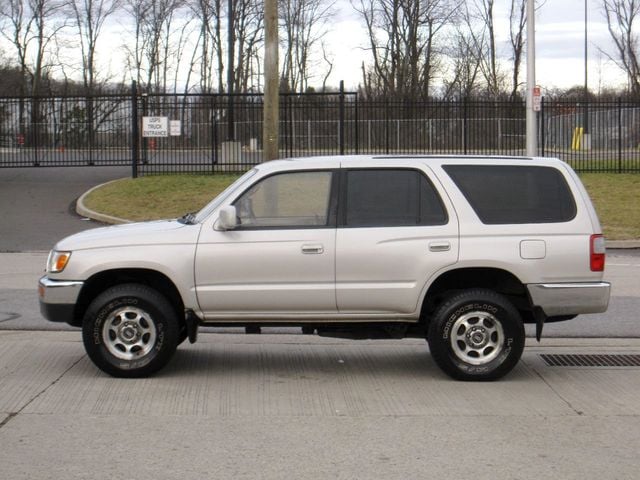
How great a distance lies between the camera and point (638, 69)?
5284cm

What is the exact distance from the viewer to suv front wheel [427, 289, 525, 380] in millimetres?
7211

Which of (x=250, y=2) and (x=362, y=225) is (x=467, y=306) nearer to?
(x=362, y=225)

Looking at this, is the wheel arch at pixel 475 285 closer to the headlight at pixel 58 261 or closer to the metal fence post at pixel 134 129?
the headlight at pixel 58 261

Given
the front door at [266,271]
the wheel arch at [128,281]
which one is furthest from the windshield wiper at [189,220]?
the wheel arch at [128,281]

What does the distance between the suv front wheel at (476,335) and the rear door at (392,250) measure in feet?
0.92

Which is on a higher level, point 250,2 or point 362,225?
point 250,2

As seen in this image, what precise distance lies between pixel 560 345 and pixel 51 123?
22450mm

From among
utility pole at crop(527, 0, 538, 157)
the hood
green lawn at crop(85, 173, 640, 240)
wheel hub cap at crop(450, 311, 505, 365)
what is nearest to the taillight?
wheel hub cap at crop(450, 311, 505, 365)

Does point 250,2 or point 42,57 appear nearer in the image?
point 250,2

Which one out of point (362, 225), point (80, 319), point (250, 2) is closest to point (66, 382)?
point (80, 319)

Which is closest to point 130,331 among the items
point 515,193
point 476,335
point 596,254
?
point 476,335

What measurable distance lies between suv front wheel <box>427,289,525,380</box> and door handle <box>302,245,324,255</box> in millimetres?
1048

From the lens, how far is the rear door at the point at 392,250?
7.20 metres

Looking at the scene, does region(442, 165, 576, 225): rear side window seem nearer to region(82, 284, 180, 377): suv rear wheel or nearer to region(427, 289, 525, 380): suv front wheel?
region(427, 289, 525, 380): suv front wheel
